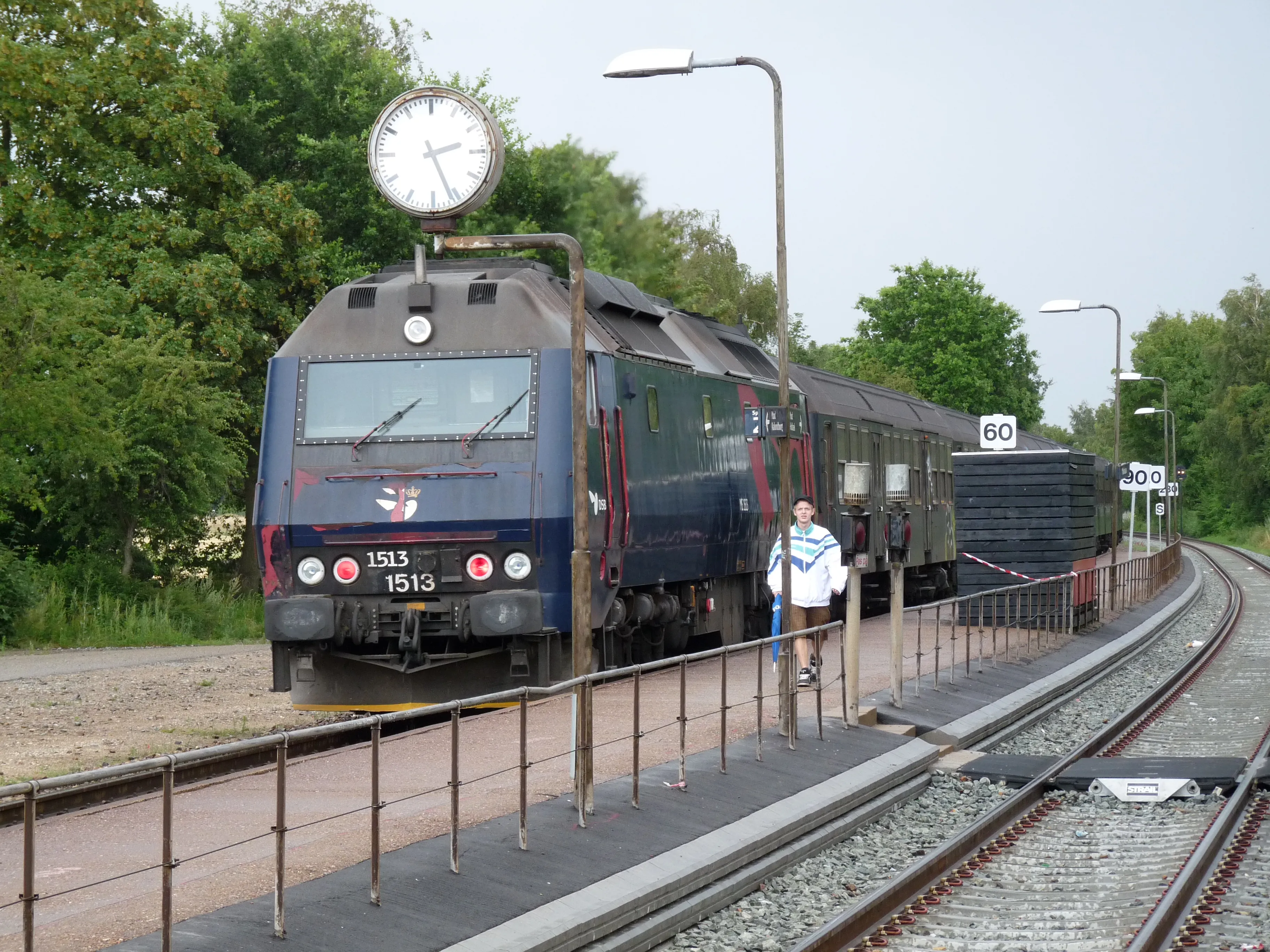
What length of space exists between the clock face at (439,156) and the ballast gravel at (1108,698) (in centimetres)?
804

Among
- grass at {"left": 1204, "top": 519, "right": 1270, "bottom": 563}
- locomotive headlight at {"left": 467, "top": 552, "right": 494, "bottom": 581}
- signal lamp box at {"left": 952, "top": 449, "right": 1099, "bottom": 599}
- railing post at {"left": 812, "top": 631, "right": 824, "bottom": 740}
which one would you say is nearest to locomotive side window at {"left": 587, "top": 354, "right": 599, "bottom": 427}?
locomotive headlight at {"left": 467, "top": 552, "right": 494, "bottom": 581}

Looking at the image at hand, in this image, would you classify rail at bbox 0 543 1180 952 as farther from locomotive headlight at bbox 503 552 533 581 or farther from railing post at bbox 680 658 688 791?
locomotive headlight at bbox 503 552 533 581

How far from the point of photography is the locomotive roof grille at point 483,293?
48.9ft

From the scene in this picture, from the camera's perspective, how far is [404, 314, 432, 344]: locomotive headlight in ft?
48.6

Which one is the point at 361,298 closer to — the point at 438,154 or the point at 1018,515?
the point at 438,154

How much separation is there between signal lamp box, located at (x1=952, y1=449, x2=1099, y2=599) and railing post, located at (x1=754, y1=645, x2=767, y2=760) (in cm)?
→ 1540

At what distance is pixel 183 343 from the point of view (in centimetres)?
3006

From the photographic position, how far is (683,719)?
11203mm

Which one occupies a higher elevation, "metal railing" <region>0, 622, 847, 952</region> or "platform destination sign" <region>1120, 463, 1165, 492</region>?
"platform destination sign" <region>1120, 463, 1165, 492</region>

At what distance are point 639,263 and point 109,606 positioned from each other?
643 inches

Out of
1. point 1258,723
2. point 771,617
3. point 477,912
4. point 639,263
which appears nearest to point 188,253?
point 639,263

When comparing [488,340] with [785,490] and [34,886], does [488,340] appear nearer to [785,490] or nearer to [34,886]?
[785,490]

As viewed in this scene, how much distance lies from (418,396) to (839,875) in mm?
6329

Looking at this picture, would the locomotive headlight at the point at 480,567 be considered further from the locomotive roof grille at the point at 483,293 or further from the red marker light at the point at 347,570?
the locomotive roof grille at the point at 483,293
